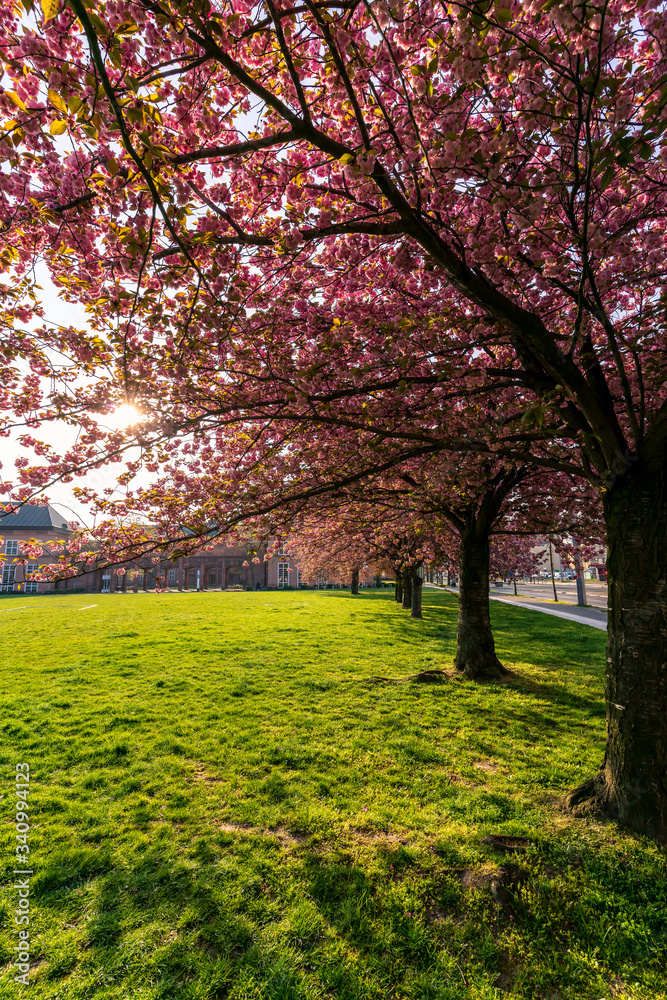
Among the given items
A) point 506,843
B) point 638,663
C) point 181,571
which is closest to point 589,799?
point 506,843

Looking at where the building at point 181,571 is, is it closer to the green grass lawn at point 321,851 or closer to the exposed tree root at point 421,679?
the exposed tree root at point 421,679

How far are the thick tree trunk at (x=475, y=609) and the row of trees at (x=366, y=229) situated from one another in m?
3.46

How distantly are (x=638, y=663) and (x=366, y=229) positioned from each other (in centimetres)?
482

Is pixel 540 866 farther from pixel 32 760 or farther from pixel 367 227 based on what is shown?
pixel 32 760

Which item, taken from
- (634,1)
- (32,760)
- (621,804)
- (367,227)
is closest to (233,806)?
(32,760)

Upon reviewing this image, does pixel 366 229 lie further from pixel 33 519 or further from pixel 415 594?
pixel 33 519

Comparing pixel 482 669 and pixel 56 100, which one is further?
pixel 482 669

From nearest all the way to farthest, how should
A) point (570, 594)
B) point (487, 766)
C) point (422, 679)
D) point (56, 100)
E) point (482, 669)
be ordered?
point (56, 100)
point (487, 766)
point (422, 679)
point (482, 669)
point (570, 594)

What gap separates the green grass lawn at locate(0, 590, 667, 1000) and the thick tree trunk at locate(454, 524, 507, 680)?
119 centimetres

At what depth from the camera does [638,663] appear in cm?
425

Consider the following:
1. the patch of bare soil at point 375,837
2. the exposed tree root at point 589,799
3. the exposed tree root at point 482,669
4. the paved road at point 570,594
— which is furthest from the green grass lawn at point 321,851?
the paved road at point 570,594

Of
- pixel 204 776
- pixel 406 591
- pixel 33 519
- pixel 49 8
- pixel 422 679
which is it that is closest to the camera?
pixel 49 8

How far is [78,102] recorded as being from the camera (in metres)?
2.13

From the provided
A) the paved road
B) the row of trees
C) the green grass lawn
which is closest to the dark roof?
the paved road
